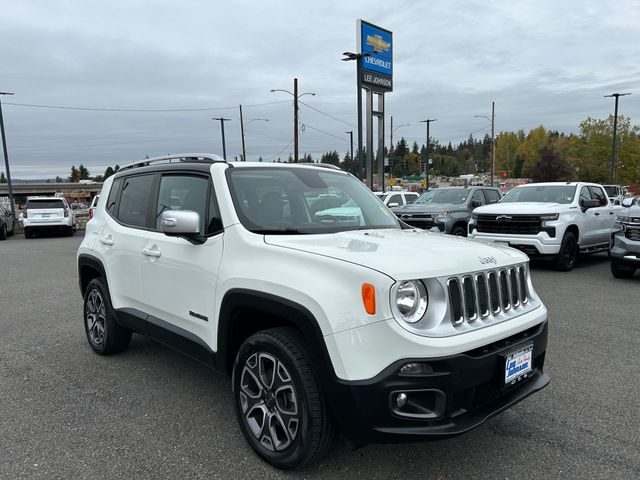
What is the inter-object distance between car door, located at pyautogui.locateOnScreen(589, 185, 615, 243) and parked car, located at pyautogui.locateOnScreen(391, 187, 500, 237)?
2.88m

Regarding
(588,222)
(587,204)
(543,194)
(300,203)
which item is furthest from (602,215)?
(300,203)

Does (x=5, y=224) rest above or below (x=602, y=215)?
below

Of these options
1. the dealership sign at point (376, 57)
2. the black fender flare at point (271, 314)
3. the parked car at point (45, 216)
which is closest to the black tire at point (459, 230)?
the black fender flare at point (271, 314)

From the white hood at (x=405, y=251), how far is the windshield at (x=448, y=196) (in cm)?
1042

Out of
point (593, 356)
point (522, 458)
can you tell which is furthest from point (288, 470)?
point (593, 356)

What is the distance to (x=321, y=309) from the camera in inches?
101

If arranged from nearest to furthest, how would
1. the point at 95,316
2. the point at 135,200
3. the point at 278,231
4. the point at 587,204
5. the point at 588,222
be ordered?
the point at 278,231 < the point at 135,200 < the point at 95,316 < the point at 587,204 < the point at 588,222

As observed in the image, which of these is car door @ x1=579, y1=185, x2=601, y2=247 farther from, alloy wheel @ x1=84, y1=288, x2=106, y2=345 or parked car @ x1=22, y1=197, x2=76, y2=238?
parked car @ x1=22, y1=197, x2=76, y2=238

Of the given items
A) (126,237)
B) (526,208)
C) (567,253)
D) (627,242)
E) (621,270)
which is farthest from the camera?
(526,208)

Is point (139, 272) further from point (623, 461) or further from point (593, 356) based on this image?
point (593, 356)

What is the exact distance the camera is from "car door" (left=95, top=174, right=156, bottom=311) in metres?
4.18

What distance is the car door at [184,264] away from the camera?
3.36m

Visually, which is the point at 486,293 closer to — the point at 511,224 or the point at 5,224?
the point at 511,224

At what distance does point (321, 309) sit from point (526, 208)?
8920 mm
